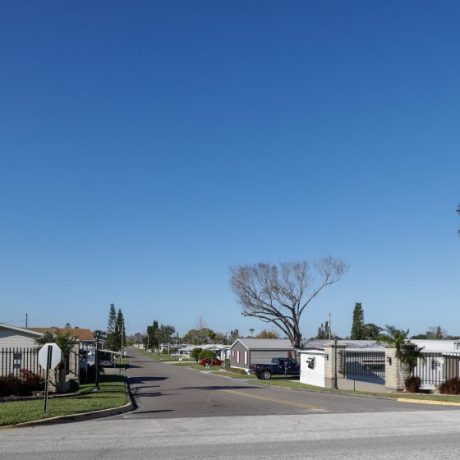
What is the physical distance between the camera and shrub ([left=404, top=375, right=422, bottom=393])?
28.8 m

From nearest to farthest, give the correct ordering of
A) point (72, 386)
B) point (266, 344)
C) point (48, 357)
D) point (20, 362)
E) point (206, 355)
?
1. point (48, 357)
2. point (72, 386)
3. point (20, 362)
4. point (266, 344)
5. point (206, 355)

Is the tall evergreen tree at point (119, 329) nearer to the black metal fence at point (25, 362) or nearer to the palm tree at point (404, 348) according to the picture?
the black metal fence at point (25, 362)

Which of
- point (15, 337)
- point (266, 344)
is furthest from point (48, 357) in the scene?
point (266, 344)

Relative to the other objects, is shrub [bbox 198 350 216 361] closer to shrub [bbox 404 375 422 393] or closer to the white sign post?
shrub [bbox 404 375 422 393]

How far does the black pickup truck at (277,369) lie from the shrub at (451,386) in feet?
79.2

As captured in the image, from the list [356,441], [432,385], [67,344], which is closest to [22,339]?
[67,344]

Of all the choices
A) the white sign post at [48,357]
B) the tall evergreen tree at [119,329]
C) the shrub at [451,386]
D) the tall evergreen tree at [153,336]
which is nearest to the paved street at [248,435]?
the white sign post at [48,357]

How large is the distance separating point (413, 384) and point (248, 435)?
55.9 feet

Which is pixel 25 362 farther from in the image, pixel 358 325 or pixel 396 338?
pixel 358 325

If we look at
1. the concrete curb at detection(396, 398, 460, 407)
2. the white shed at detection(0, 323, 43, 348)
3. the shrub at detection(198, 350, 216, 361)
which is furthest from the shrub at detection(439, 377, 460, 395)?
the shrub at detection(198, 350, 216, 361)

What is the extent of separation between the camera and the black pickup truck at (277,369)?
5062 centimetres

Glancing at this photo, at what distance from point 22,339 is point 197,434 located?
24.2 meters

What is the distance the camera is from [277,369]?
169 feet

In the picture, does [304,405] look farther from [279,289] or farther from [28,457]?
[279,289]
